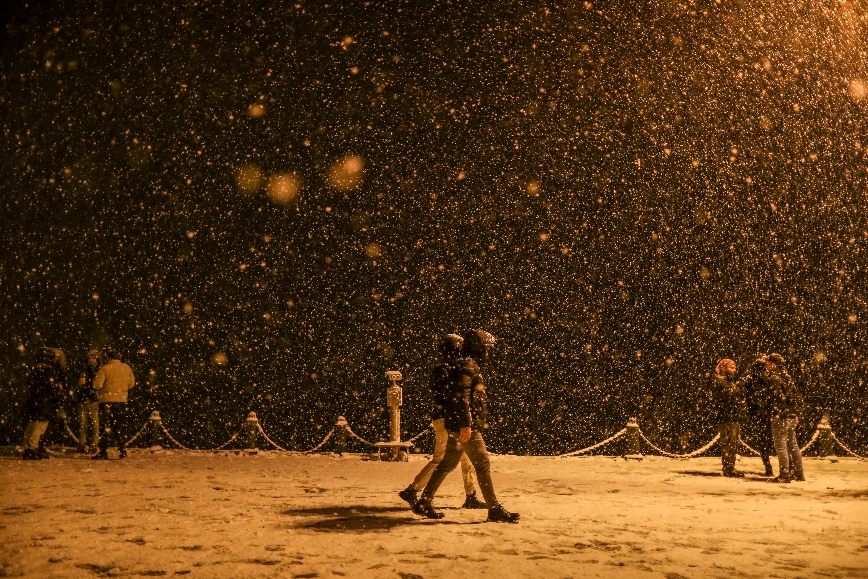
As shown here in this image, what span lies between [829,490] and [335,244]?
61.2 feet

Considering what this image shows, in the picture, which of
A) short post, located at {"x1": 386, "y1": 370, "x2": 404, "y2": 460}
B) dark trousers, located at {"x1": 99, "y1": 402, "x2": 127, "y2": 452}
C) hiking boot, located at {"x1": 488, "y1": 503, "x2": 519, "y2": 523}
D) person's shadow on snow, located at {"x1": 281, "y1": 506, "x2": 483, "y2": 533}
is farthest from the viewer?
short post, located at {"x1": 386, "y1": 370, "x2": 404, "y2": 460}

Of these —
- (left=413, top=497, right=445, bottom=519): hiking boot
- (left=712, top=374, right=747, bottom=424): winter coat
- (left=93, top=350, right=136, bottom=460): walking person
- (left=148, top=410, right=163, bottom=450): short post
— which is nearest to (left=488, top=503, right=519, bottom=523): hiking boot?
(left=413, top=497, right=445, bottom=519): hiking boot

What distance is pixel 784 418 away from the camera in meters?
10.4

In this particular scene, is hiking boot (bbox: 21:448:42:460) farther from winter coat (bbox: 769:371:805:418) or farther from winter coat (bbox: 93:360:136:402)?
winter coat (bbox: 769:371:805:418)

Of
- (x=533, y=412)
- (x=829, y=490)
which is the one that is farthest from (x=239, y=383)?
(x=829, y=490)

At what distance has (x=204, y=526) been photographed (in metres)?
6.68

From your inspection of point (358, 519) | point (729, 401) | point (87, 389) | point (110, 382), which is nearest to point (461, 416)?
point (358, 519)

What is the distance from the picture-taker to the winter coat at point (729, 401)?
1118cm

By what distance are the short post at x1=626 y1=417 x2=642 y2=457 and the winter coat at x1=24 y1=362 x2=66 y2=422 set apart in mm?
9705

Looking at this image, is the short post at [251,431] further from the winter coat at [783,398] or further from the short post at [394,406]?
the winter coat at [783,398]

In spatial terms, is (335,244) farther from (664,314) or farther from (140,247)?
(664,314)

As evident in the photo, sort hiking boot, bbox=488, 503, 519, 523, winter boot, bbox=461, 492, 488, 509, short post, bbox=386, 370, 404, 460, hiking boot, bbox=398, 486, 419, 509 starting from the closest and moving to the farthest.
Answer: hiking boot, bbox=488, 503, 519, 523
hiking boot, bbox=398, 486, 419, 509
winter boot, bbox=461, 492, 488, 509
short post, bbox=386, 370, 404, 460

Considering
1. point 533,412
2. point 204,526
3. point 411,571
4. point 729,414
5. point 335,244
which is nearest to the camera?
point 411,571

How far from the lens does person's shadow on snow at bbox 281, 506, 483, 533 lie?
21.9 ft
